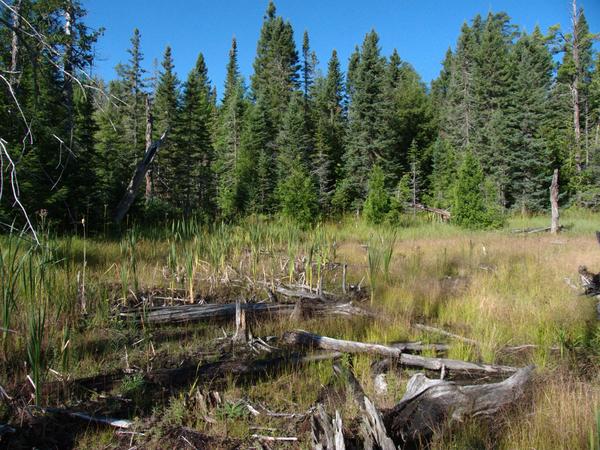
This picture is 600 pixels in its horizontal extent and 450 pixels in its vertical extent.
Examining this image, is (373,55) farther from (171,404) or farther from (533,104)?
(171,404)

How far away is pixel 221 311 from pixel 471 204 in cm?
1593

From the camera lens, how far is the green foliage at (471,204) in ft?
59.7

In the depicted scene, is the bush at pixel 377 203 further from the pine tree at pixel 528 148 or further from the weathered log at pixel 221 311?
the weathered log at pixel 221 311

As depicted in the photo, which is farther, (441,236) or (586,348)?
(441,236)

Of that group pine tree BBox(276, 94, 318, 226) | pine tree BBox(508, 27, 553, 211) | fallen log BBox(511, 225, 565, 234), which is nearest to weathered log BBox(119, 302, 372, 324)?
fallen log BBox(511, 225, 565, 234)

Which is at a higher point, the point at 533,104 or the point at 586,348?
the point at 533,104

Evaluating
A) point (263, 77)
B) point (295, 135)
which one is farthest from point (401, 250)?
point (263, 77)

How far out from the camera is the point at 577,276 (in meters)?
7.30

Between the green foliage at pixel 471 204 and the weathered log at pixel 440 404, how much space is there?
1615cm

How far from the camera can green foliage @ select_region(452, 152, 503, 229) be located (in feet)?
59.7

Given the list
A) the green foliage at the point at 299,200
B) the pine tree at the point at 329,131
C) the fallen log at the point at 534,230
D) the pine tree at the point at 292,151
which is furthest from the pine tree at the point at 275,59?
the fallen log at the point at 534,230

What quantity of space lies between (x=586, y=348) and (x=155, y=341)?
4658 mm

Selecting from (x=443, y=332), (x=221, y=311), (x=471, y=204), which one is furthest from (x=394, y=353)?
(x=471, y=204)

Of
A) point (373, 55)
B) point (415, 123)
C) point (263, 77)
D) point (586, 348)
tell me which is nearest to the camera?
point (586, 348)
